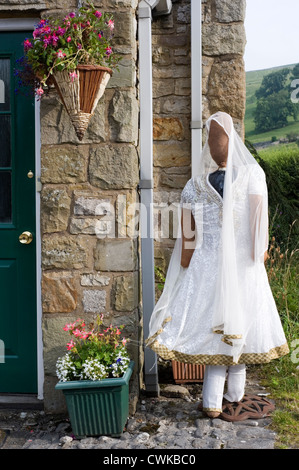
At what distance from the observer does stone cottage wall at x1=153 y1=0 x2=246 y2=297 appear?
4.47 meters

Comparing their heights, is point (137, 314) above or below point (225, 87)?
below

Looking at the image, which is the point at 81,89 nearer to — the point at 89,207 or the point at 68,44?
the point at 68,44

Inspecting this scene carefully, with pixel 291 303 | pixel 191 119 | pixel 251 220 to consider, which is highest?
pixel 191 119

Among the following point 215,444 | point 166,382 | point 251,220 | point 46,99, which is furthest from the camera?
point 166,382

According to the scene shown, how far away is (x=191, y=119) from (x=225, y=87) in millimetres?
405

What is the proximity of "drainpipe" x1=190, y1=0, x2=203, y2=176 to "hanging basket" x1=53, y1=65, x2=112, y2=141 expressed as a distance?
1.18m

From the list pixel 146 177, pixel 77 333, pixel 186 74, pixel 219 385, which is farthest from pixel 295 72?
pixel 77 333

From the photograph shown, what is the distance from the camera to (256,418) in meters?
3.54

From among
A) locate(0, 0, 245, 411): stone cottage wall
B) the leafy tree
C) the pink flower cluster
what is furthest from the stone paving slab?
the leafy tree

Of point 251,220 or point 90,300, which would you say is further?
point 90,300

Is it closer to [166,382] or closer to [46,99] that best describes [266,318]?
[166,382]

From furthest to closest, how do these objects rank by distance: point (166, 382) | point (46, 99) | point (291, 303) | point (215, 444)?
point (291, 303) → point (166, 382) → point (46, 99) → point (215, 444)

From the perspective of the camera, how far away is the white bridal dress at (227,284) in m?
3.35

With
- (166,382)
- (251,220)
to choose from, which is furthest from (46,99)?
(166,382)
